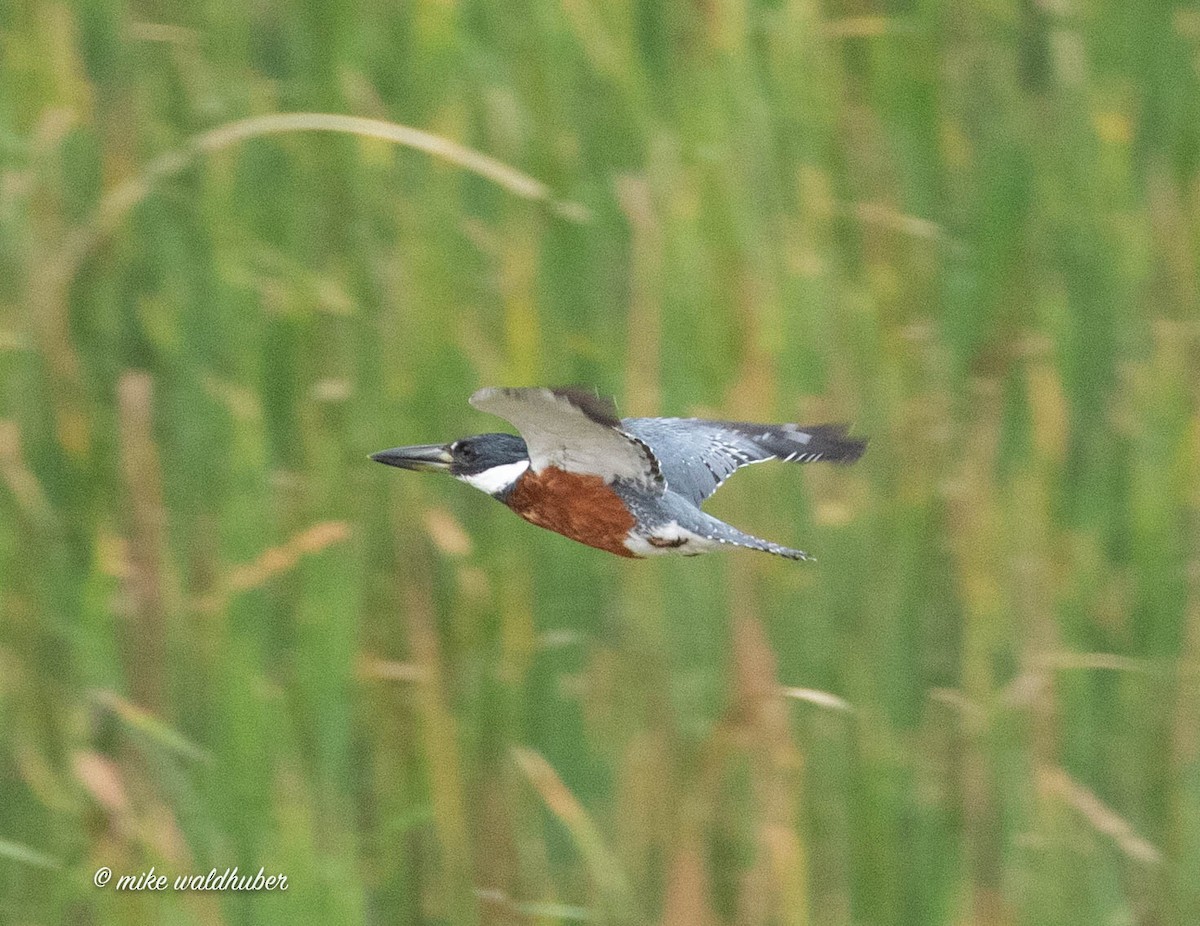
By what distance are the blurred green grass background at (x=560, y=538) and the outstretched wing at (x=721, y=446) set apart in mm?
46

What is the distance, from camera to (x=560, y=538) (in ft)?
10.3

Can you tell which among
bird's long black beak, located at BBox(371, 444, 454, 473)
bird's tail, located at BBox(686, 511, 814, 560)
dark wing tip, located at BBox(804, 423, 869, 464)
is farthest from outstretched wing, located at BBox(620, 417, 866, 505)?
bird's long black beak, located at BBox(371, 444, 454, 473)

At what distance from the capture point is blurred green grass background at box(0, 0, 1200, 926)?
3.08m

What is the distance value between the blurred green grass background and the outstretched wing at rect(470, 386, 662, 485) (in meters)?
0.13

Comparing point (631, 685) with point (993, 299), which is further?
point (993, 299)

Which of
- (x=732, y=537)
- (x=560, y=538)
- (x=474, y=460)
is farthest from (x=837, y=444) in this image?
(x=474, y=460)

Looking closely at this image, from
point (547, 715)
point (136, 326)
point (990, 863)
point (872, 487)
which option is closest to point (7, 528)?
point (136, 326)

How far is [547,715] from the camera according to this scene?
311cm

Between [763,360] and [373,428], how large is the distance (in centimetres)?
62

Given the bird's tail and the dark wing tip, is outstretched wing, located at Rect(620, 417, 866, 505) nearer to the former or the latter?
the dark wing tip

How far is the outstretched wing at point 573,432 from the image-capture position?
2553mm

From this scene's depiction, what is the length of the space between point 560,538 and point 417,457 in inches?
9.9

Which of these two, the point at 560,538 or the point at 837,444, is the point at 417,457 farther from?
the point at 837,444

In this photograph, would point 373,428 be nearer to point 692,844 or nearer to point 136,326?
point 136,326
